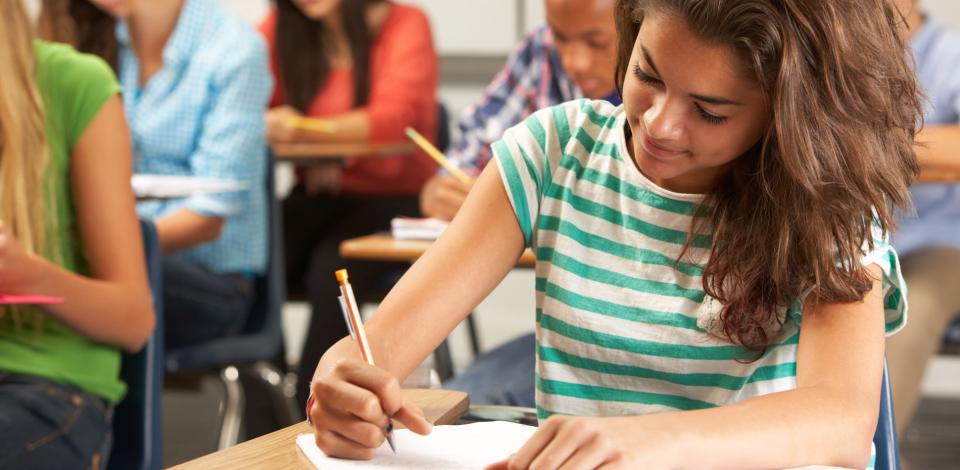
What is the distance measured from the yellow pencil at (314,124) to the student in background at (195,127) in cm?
54

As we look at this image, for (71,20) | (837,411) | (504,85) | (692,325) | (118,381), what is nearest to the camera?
(837,411)

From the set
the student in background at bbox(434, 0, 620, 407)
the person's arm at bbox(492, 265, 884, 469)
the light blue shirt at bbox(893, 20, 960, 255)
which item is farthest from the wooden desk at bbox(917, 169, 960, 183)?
the person's arm at bbox(492, 265, 884, 469)

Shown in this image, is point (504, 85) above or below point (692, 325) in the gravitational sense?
below

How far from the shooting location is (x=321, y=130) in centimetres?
354

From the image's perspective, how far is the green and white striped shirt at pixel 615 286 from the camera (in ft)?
3.85

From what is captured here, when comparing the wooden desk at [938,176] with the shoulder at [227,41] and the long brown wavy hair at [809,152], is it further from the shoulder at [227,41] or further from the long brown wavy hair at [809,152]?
the shoulder at [227,41]

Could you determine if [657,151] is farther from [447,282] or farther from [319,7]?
[319,7]

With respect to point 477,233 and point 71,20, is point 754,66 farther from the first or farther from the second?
point 71,20

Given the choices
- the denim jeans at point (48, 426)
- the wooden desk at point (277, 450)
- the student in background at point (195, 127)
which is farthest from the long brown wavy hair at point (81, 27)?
the wooden desk at point (277, 450)

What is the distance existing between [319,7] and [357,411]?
2936 millimetres

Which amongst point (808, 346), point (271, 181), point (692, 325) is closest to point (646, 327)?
point (692, 325)

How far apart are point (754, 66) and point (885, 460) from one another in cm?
44

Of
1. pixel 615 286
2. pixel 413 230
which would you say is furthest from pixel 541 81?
pixel 615 286

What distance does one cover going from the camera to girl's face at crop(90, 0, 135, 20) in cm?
285
